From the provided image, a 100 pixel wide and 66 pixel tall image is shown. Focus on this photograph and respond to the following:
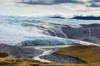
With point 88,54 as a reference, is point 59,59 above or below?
above

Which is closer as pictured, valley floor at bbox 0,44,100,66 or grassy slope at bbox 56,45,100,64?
valley floor at bbox 0,44,100,66

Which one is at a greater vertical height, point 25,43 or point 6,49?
point 6,49

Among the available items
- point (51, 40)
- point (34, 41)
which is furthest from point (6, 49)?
point (51, 40)

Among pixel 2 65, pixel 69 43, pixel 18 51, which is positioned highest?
pixel 2 65

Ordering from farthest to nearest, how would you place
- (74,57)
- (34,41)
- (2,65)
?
(34,41), (74,57), (2,65)

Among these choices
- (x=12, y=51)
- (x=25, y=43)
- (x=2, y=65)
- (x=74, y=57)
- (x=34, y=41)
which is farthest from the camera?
(x=34, y=41)

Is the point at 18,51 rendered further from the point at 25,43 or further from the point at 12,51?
the point at 25,43

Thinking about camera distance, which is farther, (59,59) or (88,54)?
(88,54)

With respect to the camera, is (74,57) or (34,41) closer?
(74,57)

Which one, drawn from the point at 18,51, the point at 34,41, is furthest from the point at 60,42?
the point at 18,51

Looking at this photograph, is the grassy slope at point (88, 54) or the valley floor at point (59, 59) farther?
the grassy slope at point (88, 54)
